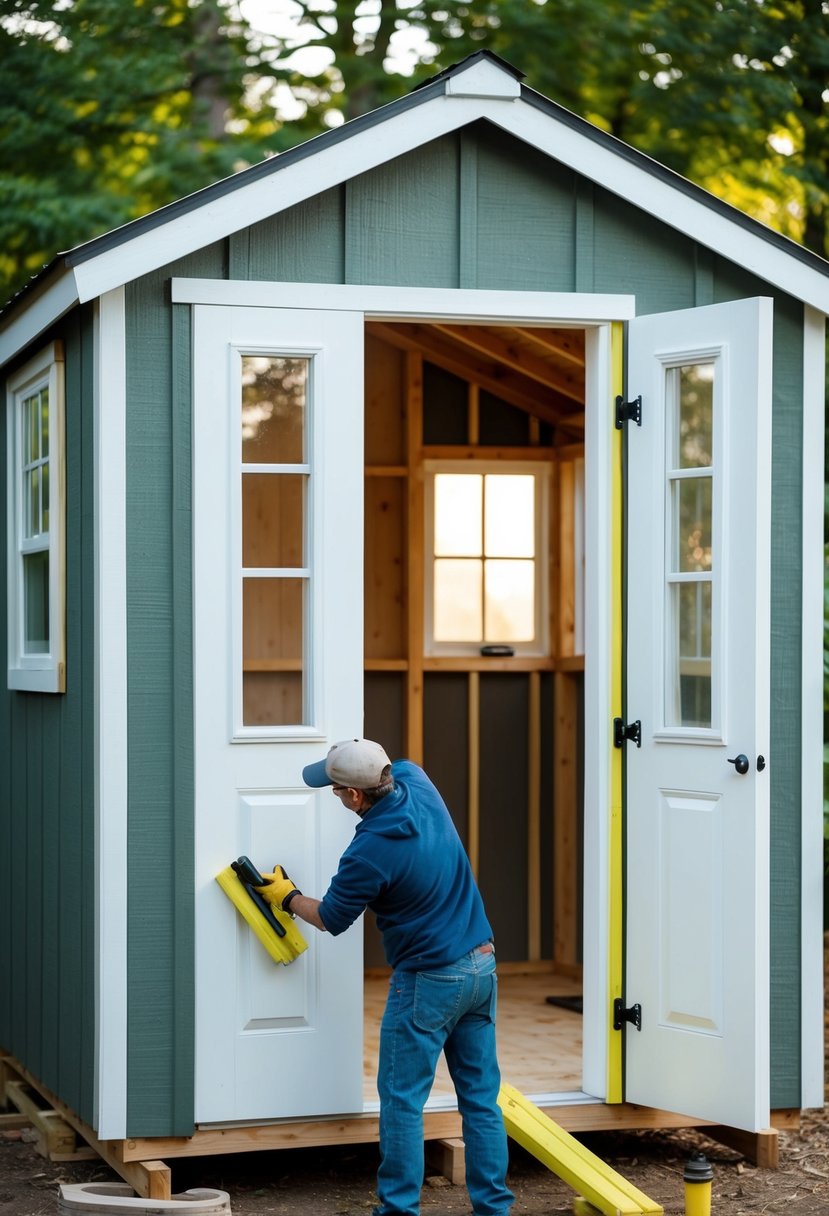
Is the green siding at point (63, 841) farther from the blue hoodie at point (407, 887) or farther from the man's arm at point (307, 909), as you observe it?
the blue hoodie at point (407, 887)

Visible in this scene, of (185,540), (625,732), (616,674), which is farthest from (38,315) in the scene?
Result: (625,732)

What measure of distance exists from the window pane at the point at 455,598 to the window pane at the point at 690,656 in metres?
2.52

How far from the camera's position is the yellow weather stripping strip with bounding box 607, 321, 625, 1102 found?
18.3 feet

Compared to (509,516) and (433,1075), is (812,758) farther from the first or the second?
(509,516)

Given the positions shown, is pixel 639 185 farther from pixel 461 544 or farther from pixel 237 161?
pixel 237 161

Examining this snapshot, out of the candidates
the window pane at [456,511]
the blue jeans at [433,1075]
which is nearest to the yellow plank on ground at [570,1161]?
the blue jeans at [433,1075]

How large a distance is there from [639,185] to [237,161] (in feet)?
27.8

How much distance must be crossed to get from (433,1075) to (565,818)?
3385 mm

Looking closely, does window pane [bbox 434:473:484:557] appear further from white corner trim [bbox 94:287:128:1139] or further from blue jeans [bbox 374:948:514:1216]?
blue jeans [bbox 374:948:514:1216]

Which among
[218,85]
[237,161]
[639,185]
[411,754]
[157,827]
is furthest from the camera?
[218,85]

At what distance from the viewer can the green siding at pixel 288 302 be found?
17.0 ft

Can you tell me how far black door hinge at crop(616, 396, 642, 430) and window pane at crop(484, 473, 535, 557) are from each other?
2393 millimetres

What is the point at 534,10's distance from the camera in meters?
13.7

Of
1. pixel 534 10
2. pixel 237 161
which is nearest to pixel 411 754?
pixel 237 161
